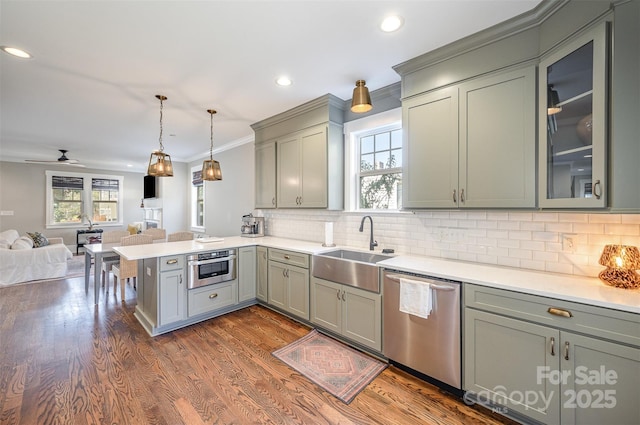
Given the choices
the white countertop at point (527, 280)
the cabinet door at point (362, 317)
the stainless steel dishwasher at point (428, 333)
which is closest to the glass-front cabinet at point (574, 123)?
the white countertop at point (527, 280)

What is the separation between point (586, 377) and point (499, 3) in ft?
7.45

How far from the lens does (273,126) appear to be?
12.9 ft

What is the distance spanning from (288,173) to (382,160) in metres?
1.32

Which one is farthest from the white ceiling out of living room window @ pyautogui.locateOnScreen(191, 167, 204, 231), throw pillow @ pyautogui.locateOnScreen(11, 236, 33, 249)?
living room window @ pyautogui.locateOnScreen(191, 167, 204, 231)

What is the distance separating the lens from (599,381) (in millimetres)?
1384

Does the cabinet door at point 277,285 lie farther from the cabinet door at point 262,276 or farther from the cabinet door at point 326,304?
the cabinet door at point 326,304

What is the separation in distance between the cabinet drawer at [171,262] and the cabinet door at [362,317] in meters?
1.80

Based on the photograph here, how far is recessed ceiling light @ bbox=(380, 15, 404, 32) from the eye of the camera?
186 centimetres

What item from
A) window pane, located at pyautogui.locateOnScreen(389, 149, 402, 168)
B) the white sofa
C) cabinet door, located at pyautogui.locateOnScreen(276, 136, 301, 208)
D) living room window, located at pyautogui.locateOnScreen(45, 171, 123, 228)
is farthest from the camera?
living room window, located at pyautogui.locateOnScreen(45, 171, 123, 228)

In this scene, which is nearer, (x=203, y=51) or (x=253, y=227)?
(x=203, y=51)

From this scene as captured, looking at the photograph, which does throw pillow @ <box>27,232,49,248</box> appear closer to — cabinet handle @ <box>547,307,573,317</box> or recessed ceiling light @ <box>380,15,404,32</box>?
recessed ceiling light @ <box>380,15,404,32</box>

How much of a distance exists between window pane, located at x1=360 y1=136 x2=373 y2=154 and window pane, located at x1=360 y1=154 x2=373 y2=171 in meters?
0.07

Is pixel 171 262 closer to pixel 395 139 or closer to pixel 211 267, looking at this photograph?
pixel 211 267

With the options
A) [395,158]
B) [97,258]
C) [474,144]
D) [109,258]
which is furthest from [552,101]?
[109,258]
